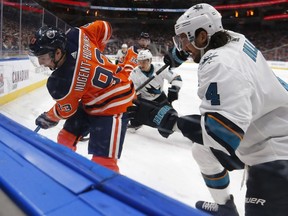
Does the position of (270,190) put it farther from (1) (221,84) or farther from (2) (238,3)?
(2) (238,3)

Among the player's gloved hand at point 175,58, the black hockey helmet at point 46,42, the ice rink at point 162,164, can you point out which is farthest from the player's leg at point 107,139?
the player's gloved hand at point 175,58

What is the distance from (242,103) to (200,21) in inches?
16.8

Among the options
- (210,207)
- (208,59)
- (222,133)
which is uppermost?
(208,59)

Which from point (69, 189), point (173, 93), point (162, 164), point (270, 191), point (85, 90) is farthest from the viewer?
point (173, 93)

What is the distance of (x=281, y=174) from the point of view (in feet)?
3.17

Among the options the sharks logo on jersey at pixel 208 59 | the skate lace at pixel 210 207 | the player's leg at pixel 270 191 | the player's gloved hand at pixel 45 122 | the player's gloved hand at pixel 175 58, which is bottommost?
the skate lace at pixel 210 207

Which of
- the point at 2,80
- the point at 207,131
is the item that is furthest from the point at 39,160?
the point at 2,80

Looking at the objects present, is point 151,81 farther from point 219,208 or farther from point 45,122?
point 219,208

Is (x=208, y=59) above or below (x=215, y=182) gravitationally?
above

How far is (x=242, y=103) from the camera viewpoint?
76 cm

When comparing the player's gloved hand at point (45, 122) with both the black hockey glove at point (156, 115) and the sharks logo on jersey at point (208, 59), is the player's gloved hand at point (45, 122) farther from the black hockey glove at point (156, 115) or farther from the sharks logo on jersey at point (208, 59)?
the sharks logo on jersey at point (208, 59)

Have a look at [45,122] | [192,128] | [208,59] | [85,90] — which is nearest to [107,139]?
[85,90]

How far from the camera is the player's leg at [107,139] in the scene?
4.95ft

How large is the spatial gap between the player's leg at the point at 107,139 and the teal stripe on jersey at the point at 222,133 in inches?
32.0
